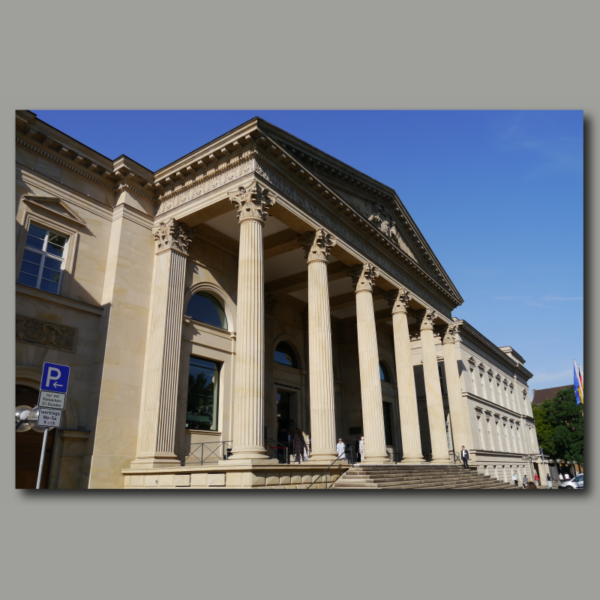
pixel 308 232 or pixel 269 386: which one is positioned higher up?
pixel 308 232

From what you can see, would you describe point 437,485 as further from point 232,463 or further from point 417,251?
point 417,251

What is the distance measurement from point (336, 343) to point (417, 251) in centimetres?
751

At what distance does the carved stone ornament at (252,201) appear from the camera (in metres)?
15.4

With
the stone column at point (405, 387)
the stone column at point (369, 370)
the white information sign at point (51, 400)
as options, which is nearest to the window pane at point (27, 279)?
the white information sign at point (51, 400)

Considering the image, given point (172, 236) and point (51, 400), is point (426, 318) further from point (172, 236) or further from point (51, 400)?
point (51, 400)

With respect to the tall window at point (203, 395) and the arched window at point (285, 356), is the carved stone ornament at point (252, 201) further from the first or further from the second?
the arched window at point (285, 356)

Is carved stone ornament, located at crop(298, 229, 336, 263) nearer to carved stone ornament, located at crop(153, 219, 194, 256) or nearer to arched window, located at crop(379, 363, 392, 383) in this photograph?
carved stone ornament, located at crop(153, 219, 194, 256)

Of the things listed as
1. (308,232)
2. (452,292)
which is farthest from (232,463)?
(452,292)

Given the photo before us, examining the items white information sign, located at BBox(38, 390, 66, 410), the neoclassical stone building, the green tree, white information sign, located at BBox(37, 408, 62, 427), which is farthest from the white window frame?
the green tree

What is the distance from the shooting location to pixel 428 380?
25703mm

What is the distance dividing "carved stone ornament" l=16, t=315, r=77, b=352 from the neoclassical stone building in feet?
0.14

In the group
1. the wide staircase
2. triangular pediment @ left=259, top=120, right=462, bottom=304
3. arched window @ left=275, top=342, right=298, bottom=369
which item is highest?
triangular pediment @ left=259, top=120, right=462, bottom=304

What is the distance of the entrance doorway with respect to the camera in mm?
12516

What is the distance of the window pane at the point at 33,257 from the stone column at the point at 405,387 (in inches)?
627
